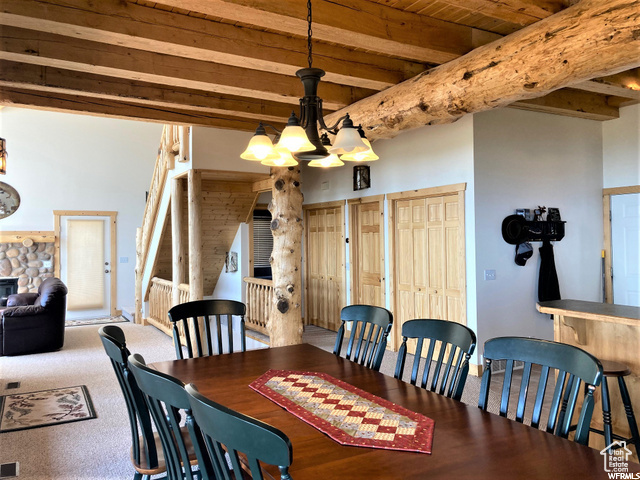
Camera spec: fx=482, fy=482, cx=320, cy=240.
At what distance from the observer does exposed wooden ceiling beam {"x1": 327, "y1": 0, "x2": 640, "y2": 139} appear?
2.25 metres

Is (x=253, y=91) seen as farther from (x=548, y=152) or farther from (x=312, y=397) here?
(x=548, y=152)

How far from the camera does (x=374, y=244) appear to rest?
21.7ft

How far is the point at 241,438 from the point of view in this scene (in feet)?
3.86

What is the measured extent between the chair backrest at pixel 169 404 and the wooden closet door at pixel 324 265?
5.52m

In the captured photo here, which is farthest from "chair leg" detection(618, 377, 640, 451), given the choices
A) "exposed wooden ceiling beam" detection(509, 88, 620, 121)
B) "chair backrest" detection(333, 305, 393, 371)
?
"exposed wooden ceiling beam" detection(509, 88, 620, 121)

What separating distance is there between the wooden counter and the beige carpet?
1278 mm

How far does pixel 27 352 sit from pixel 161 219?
2.62m

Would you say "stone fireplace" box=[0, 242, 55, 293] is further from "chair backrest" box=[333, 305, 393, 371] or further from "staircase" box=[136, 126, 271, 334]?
"chair backrest" box=[333, 305, 393, 371]

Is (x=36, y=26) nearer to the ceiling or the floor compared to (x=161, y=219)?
nearer to the ceiling

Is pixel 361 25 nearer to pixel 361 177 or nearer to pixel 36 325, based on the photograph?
pixel 361 177

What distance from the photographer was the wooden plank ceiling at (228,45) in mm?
2668

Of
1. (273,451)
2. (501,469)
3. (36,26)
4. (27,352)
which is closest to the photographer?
(273,451)

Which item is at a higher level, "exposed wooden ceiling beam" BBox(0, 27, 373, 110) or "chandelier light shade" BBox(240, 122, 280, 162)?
"exposed wooden ceiling beam" BBox(0, 27, 373, 110)

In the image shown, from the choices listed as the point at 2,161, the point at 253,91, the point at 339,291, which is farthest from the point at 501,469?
the point at 339,291
